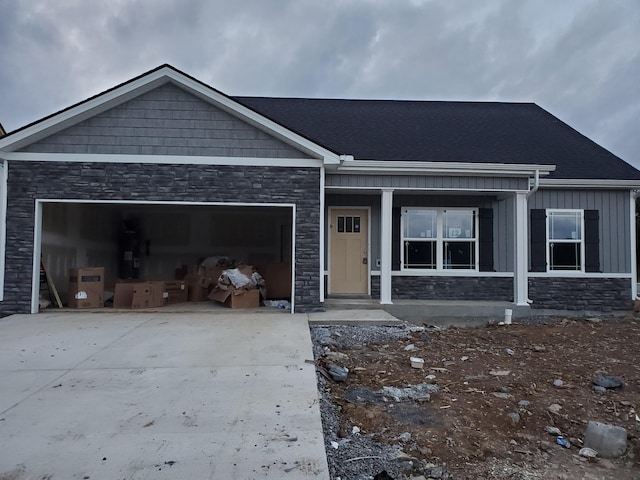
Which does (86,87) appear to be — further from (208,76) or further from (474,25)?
(474,25)

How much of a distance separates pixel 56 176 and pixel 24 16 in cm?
678

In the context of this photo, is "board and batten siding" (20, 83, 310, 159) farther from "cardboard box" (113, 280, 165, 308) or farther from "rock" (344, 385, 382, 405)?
"rock" (344, 385, 382, 405)

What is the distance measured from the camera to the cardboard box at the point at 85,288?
8.72 meters

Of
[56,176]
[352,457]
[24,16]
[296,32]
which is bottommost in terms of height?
[352,457]

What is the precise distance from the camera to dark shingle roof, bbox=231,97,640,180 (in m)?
10.1

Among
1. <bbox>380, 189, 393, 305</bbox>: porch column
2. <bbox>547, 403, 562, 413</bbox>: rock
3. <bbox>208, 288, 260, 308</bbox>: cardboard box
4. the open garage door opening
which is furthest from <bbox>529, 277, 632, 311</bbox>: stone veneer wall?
<bbox>547, 403, 562, 413</bbox>: rock

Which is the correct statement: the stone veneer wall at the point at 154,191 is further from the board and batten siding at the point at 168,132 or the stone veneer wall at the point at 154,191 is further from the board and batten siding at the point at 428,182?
the board and batten siding at the point at 428,182

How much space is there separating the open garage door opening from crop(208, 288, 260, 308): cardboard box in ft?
0.06

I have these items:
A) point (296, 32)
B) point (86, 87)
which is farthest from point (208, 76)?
point (296, 32)

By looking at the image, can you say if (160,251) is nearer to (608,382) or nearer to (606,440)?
(608,382)

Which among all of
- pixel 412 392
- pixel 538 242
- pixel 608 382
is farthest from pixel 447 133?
pixel 412 392

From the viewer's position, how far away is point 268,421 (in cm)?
363

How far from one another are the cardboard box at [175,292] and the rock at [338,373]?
5.45 m

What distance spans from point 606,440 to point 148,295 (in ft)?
26.0
